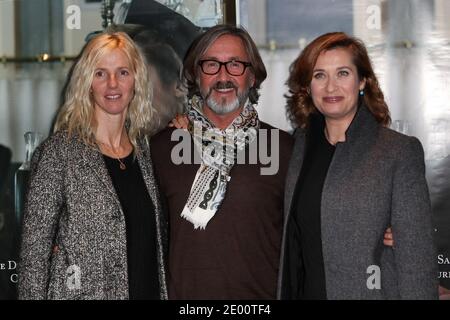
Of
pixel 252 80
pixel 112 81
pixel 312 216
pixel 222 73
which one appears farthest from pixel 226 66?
pixel 312 216

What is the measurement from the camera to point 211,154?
3.10m

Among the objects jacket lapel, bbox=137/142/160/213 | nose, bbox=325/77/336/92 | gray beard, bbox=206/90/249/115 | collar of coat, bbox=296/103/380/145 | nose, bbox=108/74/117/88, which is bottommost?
jacket lapel, bbox=137/142/160/213

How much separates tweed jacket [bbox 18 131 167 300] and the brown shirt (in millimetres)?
277

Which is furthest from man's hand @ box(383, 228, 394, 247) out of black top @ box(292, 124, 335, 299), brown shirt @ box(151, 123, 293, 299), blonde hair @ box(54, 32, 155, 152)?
blonde hair @ box(54, 32, 155, 152)

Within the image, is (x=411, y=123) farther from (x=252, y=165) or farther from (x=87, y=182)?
(x=87, y=182)

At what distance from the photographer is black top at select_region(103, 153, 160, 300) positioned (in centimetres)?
286

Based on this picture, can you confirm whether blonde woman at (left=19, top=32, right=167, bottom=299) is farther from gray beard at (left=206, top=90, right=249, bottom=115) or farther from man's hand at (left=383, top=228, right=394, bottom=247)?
man's hand at (left=383, top=228, right=394, bottom=247)

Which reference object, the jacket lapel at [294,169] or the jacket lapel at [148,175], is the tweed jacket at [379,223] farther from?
the jacket lapel at [148,175]

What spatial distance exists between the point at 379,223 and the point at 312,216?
254mm

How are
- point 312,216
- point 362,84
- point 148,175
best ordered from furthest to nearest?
point 148,175, point 362,84, point 312,216

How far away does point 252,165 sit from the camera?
3105 mm

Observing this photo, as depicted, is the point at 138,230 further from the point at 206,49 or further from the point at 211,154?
the point at 206,49

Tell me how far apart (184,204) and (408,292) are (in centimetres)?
95

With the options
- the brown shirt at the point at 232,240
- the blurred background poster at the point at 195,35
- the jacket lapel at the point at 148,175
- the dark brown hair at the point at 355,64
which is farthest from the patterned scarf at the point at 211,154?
the blurred background poster at the point at 195,35
